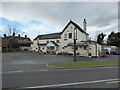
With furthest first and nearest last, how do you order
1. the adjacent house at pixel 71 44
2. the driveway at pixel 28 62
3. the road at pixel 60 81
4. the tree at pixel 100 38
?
1. the tree at pixel 100 38
2. the adjacent house at pixel 71 44
3. the driveway at pixel 28 62
4. the road at pixel 60 81

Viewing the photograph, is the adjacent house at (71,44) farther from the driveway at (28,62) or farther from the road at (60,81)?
the road at (60,81)

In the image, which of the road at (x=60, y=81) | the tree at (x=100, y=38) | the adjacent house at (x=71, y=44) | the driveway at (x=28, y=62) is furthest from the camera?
the tree at (x=100, y=38)

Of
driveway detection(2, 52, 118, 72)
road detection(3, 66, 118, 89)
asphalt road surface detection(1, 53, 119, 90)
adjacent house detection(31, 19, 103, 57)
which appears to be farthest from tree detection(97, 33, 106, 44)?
road detection(3, 66, 118, 89)

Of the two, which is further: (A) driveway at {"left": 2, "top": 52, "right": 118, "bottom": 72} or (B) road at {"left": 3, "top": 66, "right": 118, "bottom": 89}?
(A) driveway at {"left": 2, "top": 52, "right": 118, "bottom": 72}

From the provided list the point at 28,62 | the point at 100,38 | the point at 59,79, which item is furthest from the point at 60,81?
the point at 100,38

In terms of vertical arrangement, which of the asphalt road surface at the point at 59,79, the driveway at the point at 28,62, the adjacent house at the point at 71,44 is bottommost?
the driveway at the point at 28,62

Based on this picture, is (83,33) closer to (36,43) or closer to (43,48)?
(43,48)

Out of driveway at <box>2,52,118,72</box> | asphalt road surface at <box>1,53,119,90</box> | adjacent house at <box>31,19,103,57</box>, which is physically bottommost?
driveway at <box>2,52,118,72</box>

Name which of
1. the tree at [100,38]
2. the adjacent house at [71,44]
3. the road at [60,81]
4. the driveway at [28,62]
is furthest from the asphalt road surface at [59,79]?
the tree at [100,38]

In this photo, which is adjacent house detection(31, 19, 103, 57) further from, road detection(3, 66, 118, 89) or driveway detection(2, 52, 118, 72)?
road detection(3, 66, 118, 89)

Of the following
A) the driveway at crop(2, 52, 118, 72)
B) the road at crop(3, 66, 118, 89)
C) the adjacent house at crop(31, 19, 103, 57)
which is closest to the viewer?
the road at crop(3, 66, 118, 89)

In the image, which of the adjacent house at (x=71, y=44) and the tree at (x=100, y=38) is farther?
the tree at (x=100, y=38)

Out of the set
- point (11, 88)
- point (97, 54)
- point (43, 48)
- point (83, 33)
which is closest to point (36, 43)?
point (43, 48)

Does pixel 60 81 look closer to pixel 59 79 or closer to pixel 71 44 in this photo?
pixel 59 79
